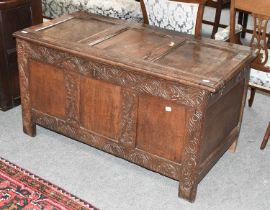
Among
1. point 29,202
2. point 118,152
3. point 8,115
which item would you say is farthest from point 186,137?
point 8,115

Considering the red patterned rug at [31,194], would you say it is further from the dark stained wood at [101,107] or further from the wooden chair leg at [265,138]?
the wooden chair leg at [265,138]

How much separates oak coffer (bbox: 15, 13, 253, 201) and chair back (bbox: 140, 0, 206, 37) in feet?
0.68

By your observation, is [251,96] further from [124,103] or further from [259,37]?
[124,103]

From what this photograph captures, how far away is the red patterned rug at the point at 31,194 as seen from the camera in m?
2.35

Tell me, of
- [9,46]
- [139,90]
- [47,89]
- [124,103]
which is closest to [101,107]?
[124,103]

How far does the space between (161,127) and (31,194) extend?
0.82m

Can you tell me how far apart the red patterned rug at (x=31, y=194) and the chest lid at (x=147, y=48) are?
2.54 feet

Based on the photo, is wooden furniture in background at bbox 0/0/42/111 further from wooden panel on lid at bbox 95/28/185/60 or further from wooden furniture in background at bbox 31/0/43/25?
wooden panel on lid at bbox 95/28/185/60

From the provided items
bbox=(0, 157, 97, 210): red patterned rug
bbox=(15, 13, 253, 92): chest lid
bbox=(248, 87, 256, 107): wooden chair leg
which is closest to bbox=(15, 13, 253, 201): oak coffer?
bbox=(15, 13, 253, 92): chest lid

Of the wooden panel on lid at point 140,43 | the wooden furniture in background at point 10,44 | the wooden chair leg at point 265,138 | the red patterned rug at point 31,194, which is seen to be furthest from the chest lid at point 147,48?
the red patterned rug at point 31,194

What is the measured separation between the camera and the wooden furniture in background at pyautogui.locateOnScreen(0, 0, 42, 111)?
3020 mm

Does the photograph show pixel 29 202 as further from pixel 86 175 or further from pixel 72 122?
pixel 72 122

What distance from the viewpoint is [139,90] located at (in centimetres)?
233

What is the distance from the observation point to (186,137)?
2268 mm
